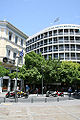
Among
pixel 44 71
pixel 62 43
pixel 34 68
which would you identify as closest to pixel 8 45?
pixel 34 68

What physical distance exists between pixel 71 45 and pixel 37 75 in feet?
77.1

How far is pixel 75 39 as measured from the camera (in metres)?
45.5

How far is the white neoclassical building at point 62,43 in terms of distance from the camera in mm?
43606

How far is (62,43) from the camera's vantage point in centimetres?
4425

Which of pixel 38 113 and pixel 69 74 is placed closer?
pixel 38 113

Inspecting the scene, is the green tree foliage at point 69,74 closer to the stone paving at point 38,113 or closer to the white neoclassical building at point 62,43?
the white neoclassical building at point 62,43

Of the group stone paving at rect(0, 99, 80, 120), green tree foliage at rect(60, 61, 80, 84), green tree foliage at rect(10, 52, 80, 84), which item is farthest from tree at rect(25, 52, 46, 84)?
stone paving at rect(0, 99, 80, 120)

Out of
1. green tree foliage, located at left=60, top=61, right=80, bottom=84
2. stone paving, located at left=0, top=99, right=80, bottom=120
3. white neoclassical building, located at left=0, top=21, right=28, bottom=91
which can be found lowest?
stone paving, located at left=0, top=99, right=80, bottom=120

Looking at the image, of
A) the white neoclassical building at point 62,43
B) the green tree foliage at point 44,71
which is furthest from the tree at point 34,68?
the white neoclassical building at point 62,43

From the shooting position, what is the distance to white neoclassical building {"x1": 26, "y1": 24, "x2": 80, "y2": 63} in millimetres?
43606

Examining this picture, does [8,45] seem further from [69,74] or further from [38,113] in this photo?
[38,113]

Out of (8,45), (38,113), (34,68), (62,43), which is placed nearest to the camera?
(38,113)

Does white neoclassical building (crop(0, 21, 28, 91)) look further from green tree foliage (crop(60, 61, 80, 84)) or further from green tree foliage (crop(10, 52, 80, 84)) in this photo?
green tree foliage (crop(60, 61, 80, 84))

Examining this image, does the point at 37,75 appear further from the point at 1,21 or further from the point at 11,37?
the point at 1,21
